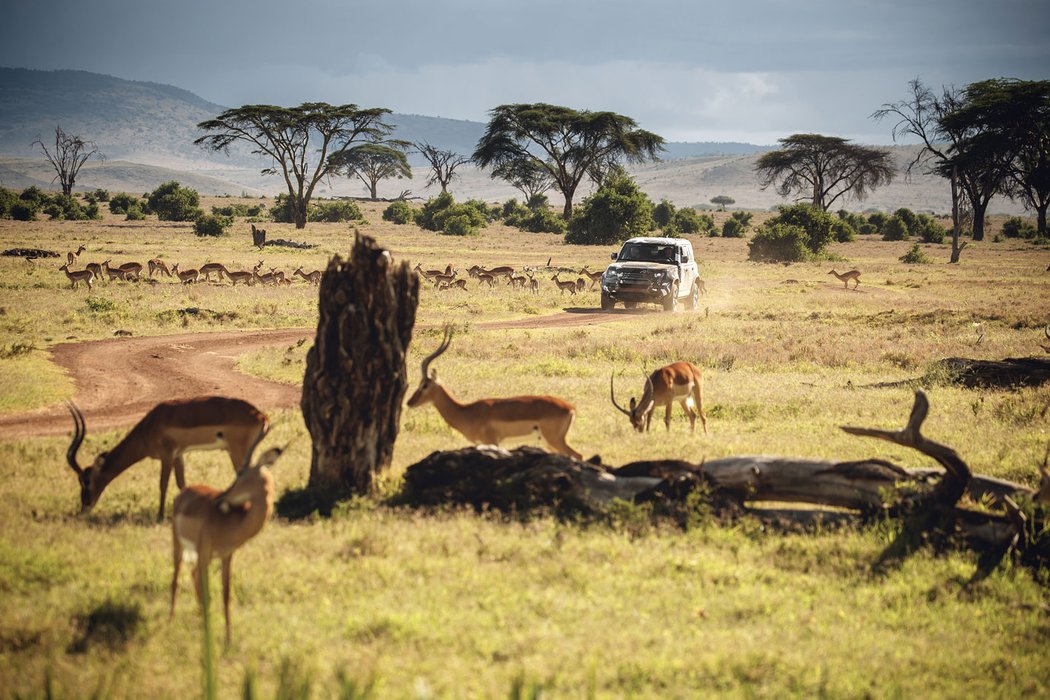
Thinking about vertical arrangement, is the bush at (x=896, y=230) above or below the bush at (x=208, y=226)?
above

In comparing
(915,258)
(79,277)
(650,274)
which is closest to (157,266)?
(79,277)

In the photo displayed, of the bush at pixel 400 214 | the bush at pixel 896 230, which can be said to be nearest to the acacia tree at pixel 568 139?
the bush at pixel 400 214

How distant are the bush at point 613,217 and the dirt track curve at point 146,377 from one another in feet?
125

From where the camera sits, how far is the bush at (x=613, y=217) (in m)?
56.2

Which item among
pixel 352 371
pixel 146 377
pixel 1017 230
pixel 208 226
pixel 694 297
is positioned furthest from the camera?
pixel 1017 230

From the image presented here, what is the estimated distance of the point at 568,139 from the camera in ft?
243

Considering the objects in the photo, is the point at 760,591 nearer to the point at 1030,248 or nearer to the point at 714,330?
the point at 714,330

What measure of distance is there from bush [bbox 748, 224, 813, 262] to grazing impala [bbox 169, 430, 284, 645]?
152 ft

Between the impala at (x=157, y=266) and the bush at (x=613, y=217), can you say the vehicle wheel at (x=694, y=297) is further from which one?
the bush at (x=613, y=217)

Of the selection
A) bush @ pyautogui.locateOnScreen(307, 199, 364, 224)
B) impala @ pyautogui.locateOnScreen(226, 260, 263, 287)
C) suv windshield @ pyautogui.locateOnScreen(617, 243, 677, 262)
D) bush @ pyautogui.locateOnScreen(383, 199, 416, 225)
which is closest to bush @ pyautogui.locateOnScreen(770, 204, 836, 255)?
suv windshield @ pyautogui.locateOnScreen(617, 243, 677, 262)

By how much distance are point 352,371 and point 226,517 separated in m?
2.97

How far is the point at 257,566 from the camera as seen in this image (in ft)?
20.8

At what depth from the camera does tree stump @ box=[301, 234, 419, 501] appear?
8.01 meters

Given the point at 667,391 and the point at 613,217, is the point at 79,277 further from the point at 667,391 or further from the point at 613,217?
the point at 613,217
